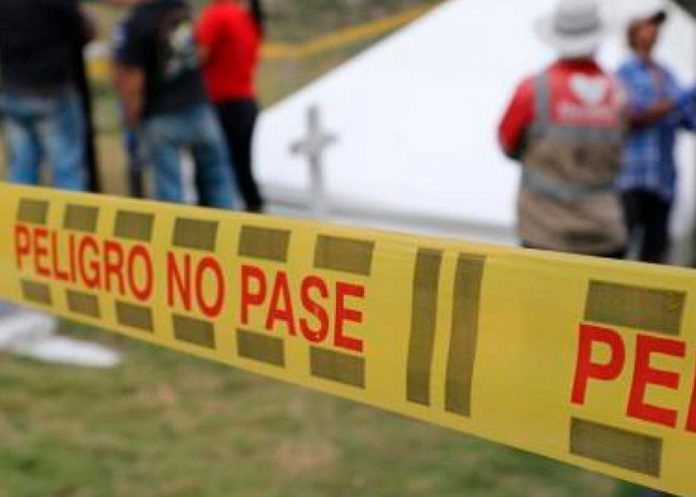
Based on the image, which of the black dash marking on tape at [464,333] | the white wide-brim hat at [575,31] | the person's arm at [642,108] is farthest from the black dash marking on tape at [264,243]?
the person's arm at [642,108]

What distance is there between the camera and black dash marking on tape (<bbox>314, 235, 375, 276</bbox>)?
90.0 inches

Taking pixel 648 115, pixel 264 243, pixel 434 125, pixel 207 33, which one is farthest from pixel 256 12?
pixel 264 243

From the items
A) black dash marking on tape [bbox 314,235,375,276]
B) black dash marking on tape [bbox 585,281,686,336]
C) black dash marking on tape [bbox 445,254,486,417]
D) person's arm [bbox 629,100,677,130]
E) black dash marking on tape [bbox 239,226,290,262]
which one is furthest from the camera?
person's arm [bbox 629,100,677,130]

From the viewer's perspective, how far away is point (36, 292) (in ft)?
9.85

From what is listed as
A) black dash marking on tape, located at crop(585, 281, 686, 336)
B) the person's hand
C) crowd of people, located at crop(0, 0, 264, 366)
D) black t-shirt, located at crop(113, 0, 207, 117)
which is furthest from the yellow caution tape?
the person's hand

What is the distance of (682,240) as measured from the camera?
6.18 metres

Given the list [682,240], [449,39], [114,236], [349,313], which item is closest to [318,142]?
[449,39]

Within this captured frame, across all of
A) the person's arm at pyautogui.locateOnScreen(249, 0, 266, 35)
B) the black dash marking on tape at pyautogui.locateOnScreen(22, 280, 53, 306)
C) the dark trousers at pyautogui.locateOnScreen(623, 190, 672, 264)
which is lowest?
the dark trousers at pyautogui.locateOnScreen(623, 190, 672, 264)

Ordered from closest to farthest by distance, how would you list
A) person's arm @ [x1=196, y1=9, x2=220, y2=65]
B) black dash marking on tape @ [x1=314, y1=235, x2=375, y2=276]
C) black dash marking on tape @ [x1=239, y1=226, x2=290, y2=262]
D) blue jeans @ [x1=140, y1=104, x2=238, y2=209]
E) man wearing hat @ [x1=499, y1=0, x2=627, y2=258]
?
black dash marking on tape @ [x1=314, y1=235, x2=375, y2=276] → black dash marking on tape @ [x1=239, y1=226, x2=290, y2=262] → man wearing hat @ [x1=499, y1=0, x2=627, y2=258] → blue jeans @ [x1=140, y1=104, x2=238, y2=209] → person's arm @ [x1=196, y1=9, x2=220, y2=65]

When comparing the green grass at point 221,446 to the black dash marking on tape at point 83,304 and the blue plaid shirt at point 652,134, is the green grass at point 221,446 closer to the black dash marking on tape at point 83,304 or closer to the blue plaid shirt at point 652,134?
the black dash marking on tape at point 83,304

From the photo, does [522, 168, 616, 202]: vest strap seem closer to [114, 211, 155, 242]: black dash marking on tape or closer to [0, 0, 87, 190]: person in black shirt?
[114, 211, 155, 242]: black dash marking on tape

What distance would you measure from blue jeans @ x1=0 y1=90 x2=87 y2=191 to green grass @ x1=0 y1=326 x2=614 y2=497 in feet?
3.58

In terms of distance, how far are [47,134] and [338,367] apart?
3413 mm

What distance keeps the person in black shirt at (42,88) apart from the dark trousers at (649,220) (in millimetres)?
2486
